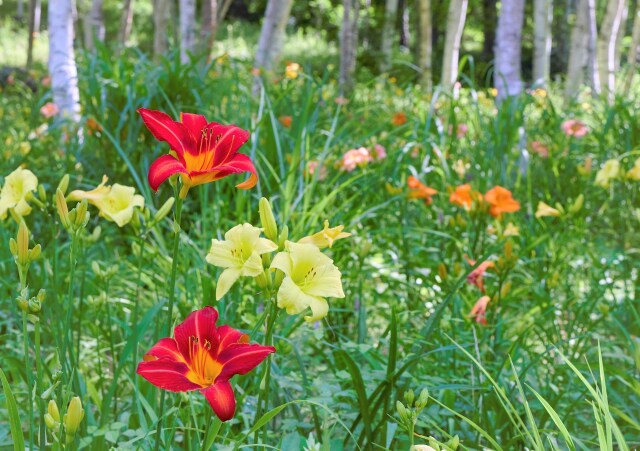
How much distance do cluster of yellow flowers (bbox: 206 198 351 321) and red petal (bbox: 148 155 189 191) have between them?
0.10 meters

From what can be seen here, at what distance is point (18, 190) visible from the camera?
144 centimetres

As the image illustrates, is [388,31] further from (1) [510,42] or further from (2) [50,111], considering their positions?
(2) [50,111]

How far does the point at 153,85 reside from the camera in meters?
3.62

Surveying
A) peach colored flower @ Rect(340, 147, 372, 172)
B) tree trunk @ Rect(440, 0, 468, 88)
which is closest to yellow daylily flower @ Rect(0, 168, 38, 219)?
peach colored flower @ Rect(340, 147, 372, 172)

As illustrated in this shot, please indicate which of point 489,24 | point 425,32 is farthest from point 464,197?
point 489,24

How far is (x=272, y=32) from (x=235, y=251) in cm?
492

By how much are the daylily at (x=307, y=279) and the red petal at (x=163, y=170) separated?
169 mm

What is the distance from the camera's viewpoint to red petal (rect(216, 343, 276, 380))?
91 centimetres

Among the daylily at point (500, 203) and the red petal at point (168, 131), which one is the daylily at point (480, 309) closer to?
the daylily at point (500, 203)

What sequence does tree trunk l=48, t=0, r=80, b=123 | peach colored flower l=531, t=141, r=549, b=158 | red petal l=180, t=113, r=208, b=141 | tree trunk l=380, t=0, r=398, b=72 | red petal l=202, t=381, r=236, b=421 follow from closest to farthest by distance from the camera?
red petal l=202, t=381, r=236, b=421 → red petal l=180, t=113, r=208, b=141 → peach colored flower l=531, t=141, r=549, b=158 → tree trunk l=48, t=0, r=80, b=123 → tree trunk l=380, t=0, r=398, b=72

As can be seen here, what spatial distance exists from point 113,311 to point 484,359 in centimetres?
104

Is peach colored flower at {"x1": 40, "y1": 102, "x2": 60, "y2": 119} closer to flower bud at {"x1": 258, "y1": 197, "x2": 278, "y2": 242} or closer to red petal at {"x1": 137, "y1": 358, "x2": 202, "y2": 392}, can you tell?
flower bud at {"x1": 258, "y1": 197, "x2": 278, "y2": 242}

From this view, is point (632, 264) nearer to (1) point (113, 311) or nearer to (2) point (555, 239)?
(2) point (555, 239)

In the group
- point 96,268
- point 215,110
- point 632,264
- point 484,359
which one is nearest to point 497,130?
point 632,264
